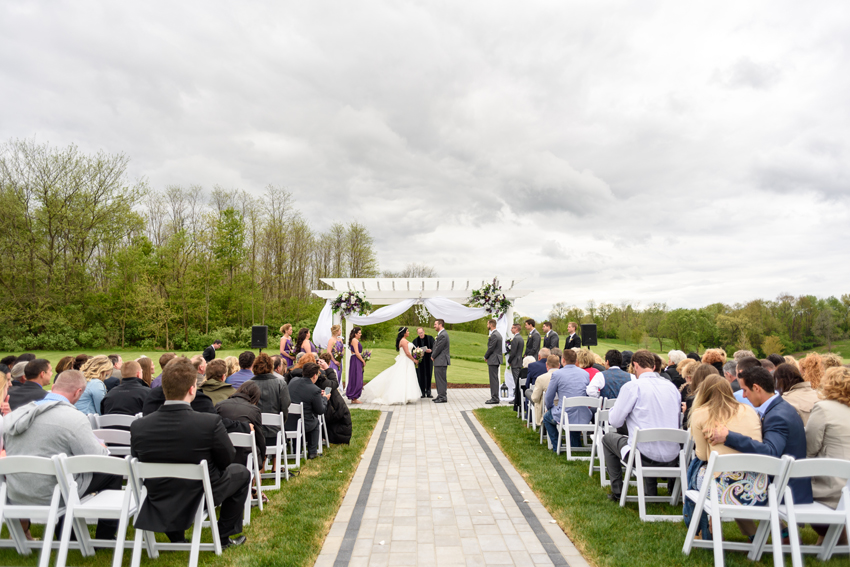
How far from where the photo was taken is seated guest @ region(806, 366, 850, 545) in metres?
3.28

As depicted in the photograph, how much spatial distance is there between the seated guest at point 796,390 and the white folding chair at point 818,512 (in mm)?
965

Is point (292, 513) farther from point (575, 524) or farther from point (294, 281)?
point (294, 281)

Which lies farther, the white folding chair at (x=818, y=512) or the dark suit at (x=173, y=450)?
the dark suit at (x=173, y=450)

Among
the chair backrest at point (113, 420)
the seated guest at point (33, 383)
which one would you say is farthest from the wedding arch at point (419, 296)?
the seated guest at point (33, 383)

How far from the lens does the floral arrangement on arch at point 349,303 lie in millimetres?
13672

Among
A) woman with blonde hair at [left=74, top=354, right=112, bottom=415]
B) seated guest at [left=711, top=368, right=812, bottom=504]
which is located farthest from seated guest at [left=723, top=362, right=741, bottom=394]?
woman with blonde hair at [left=74, top=354, right=112, bottom=415]

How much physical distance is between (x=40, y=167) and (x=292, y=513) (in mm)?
29259

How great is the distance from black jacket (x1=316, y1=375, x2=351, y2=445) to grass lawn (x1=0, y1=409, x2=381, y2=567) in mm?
1107

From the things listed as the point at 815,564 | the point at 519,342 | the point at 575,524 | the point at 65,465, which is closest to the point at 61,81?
the point at 519,342

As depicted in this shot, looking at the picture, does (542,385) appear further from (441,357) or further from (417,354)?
(417,354)

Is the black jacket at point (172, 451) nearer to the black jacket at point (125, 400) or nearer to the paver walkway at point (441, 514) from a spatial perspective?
the paver walkway at point (441, 514)

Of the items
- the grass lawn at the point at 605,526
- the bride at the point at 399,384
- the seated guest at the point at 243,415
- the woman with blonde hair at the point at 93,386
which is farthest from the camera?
the bride at the point at 399,384

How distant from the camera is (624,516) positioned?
4.34m

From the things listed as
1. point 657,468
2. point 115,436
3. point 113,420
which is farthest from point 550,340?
point 115,436
